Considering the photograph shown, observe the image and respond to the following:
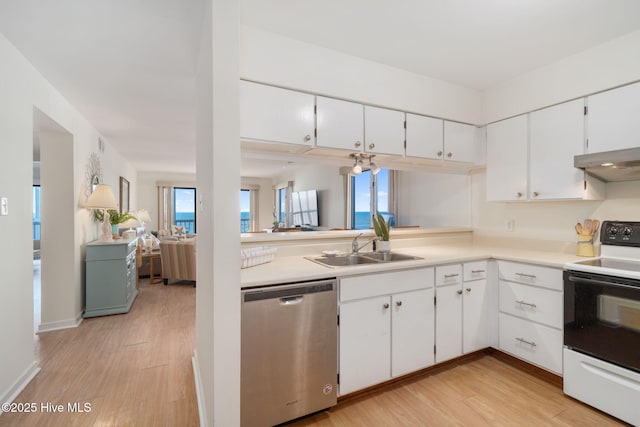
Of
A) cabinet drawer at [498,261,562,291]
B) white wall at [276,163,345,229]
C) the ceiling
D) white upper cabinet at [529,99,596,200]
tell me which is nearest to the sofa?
white wall at [276,163,345,229]

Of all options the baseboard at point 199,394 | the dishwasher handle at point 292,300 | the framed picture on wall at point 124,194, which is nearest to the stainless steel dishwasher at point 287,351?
the dishwasher handle at point 292,300

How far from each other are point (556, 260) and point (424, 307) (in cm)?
102

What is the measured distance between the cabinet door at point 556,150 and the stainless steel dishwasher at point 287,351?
197 centimetres

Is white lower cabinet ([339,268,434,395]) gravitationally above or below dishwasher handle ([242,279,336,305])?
below

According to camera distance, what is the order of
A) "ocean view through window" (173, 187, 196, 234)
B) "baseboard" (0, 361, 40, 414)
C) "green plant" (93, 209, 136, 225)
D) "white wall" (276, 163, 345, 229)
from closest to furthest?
"baseboard" (0, 361, 40, 414) → "green plant" (93, 209, 136, 225) → "white wall" (276, 163, 345, 229) → "ocean view through window" (173, 187, 196, 234)

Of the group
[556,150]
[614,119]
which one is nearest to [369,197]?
[556,150]

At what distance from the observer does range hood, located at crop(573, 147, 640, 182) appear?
185cm

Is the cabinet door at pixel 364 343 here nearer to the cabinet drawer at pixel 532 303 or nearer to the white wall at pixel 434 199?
the cabinet drawer at pixel 532 303

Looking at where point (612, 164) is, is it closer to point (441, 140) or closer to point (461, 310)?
point (441, 140)

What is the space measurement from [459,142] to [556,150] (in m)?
0.73

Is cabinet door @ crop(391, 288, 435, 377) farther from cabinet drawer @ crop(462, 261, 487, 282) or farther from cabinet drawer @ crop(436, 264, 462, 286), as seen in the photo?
cabinet drawer @ crop(462, 261, 487, 282)

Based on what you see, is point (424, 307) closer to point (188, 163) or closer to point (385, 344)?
point (385, 344)

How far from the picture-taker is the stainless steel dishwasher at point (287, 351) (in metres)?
1.55

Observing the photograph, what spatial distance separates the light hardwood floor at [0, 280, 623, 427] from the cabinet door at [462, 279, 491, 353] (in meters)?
0.17
